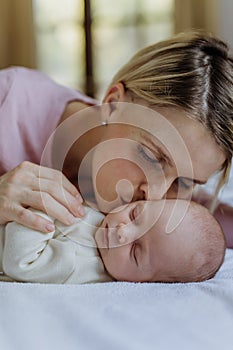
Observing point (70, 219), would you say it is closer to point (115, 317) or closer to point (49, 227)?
point (49, 227)

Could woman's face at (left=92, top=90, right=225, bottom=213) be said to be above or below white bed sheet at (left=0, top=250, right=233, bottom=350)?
above

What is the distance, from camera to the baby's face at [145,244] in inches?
41.1

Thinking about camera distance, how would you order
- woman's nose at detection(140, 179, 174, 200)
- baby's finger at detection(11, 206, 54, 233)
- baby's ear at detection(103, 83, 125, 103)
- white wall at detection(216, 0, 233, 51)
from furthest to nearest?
white wall at detection(216, 0, 233, 51) < baby's ear at detection(103, 83, 125, 103) < woman's nose at detection(140, 179, 174, 200) < baby's finger at detection(11, 206, 54, 233)

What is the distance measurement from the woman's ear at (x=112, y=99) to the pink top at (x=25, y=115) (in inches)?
7.0

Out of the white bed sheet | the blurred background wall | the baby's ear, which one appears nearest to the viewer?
the white bed sheet

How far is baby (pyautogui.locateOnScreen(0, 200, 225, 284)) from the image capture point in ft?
3.36

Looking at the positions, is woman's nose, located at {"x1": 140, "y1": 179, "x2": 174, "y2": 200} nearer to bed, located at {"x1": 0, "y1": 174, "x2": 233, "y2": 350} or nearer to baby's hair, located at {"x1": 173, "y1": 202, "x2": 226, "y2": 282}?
baby's hair, located at {"x1": 173, "y1": 202, "x2": 226, "y2": 282}

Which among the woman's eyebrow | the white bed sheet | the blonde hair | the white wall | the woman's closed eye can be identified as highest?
the blonde hair

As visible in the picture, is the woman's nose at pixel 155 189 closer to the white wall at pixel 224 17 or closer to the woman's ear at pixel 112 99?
the woman's ear at pixel 112 99

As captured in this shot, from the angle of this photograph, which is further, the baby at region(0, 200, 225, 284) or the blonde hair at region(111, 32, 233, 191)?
the blonde hair at region(111, 32, 233, 191)

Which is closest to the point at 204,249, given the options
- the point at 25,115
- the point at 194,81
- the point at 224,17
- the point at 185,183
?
the point at 185,183

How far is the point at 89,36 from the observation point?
147 inches

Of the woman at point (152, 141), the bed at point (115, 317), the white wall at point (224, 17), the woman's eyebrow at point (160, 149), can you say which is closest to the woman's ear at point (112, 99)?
the woman at point (152, 141)

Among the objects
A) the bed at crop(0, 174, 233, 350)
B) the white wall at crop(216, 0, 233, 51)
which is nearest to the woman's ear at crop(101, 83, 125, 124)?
the bed at crop(0, 174, 233, 350)
